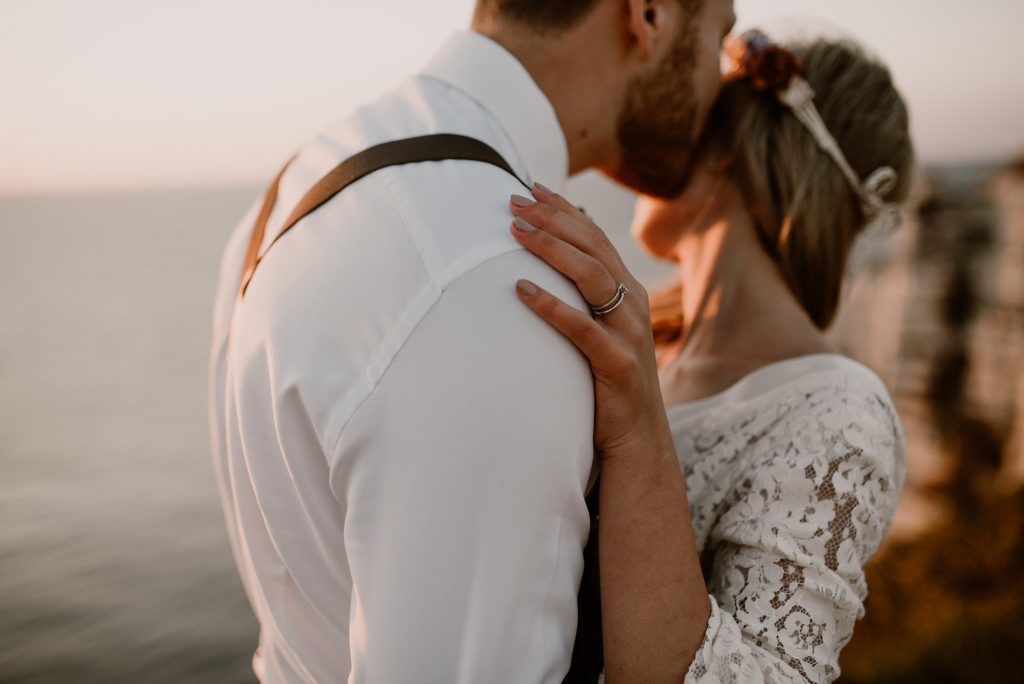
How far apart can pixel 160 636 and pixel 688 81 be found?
14883 mm

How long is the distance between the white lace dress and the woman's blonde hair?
410 mm

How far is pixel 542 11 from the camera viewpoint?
4.90ft

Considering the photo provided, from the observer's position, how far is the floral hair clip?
2.08 metres

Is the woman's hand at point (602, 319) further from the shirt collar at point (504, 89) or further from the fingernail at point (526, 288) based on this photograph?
the shirt collar at point (504, 89)

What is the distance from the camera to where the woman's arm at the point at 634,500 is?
1120mm

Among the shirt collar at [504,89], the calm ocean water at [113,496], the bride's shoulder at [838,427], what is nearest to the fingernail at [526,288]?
the shirt collar at [504,89]

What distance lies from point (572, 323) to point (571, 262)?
0.33ft

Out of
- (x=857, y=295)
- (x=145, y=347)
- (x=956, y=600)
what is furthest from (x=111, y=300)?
(x=956, y=600)

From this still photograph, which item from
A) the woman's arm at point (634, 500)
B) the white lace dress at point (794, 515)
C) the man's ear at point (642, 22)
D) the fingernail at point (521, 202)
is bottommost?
the white lace dress at point (794, 515)

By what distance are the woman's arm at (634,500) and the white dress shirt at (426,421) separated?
0.06 meters

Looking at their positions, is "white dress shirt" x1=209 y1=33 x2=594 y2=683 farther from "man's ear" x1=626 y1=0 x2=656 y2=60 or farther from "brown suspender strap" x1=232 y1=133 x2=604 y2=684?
"man's ear" x1=626 y1=0 x2=656 y2=60

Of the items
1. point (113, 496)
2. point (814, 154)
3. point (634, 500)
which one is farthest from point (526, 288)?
point (113, 496)

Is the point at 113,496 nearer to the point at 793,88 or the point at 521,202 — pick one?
the point at 793,88

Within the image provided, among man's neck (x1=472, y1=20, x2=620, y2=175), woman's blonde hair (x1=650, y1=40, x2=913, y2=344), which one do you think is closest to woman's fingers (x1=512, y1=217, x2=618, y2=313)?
man's neck (x1=472, y1=20, x2=620, y2=175)
